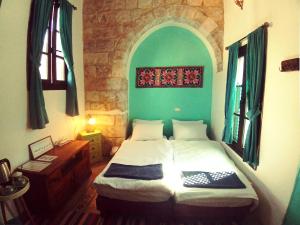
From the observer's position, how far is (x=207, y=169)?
2273mm

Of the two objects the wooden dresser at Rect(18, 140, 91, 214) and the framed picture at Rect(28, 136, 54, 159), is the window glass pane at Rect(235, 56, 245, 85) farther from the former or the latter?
the framed picture at Rect(28, 136, 54, 159)

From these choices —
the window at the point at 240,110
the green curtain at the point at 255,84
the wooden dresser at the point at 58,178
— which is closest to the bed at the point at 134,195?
the wooden dresser at the point at 58,178

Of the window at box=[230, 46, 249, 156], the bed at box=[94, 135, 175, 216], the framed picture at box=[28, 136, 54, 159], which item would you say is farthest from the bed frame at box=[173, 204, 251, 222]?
the framed picture at box=[28, 136, 54, 159]

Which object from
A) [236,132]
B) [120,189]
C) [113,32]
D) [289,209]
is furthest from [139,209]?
[113,32]

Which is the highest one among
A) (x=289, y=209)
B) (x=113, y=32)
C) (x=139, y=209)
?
(x=113, y=32)

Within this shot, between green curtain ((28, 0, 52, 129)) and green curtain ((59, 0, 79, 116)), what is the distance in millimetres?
504

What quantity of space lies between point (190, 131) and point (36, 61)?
2498mm

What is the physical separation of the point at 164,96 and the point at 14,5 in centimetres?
250

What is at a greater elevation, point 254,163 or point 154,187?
point 254,163

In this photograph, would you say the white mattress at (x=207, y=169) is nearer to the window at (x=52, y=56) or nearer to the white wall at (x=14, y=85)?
the white wall at (x=14, y=85)

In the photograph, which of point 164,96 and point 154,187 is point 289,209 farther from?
point 164,96

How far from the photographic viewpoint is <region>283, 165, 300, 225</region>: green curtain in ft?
4.42

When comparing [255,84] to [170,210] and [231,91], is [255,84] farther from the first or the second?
[170,210]

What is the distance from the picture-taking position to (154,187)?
1.87 metres
